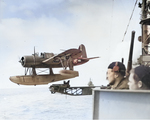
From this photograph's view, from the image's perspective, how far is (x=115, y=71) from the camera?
5.73 ft

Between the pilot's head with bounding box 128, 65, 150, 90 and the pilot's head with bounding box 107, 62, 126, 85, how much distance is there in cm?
26

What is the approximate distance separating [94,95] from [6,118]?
1094cm

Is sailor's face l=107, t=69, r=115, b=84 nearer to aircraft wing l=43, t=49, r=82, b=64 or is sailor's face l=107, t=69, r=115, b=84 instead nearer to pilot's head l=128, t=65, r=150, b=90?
pilot's head l=128, t=65, r=150, b=90

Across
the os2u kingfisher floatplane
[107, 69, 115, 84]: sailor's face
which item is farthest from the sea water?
[107, 69, 115, 84]: sailor's face

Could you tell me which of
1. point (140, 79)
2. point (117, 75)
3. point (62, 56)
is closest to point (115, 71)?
point (117, 75)

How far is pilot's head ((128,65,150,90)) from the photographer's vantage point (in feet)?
4.58

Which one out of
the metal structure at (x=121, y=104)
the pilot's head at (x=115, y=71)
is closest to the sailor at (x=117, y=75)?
the pilot's head at (x=115, y=71)

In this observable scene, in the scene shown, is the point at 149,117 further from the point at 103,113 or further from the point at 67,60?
the point at 67,60

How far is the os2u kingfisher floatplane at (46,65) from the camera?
810 cm

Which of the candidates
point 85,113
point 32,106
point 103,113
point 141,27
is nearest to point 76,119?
point 85,113

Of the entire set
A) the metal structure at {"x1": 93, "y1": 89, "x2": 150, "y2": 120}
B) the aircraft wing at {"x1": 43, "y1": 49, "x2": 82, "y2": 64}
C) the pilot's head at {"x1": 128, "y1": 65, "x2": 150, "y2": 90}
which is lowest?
the metal structure at {"x1": 93, "y1": 89, "x2": 150, "y2": 120}

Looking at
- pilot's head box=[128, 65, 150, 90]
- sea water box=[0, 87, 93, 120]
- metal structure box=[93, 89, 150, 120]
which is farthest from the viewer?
sea water box=[0, 87, 93, 120]

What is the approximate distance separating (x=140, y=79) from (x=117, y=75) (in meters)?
0.35

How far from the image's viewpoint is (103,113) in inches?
50.0
